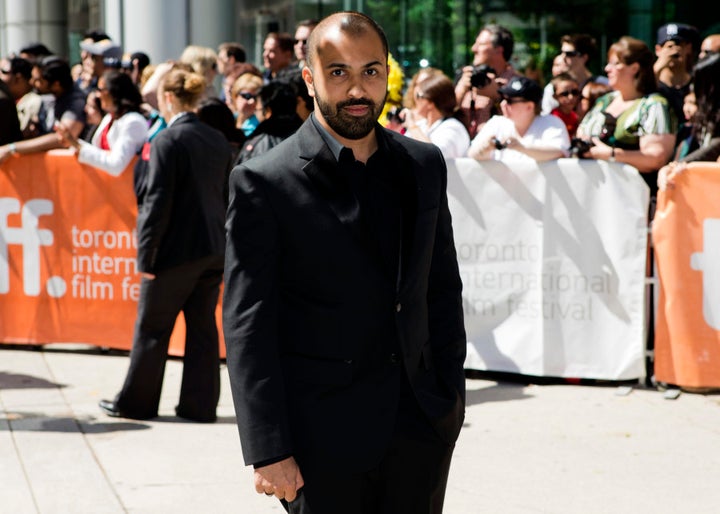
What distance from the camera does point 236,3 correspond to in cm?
1884

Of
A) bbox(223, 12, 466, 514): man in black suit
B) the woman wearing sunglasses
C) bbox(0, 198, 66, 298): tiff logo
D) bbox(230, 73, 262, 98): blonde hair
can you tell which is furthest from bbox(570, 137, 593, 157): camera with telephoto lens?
bbox(223, 12, 466, 514): man in black suit

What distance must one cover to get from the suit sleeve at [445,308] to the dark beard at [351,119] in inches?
12.9

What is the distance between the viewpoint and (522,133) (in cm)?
811

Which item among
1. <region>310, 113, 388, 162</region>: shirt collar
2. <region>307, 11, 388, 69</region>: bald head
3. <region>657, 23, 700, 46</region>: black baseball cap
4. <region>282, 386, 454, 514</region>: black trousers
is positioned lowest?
<region>282, 386, 454, 514</region>: black trousers

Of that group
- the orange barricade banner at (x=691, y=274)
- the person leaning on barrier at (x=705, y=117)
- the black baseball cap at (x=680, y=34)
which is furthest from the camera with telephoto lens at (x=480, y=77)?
the orange barricade banner at (x=691, y=274)

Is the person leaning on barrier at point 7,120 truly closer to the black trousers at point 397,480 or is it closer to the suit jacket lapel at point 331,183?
the suit jacket lapel at point 331,183

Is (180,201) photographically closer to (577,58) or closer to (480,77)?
(480,77)

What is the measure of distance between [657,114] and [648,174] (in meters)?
0.39

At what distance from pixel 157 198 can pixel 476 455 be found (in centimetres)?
226

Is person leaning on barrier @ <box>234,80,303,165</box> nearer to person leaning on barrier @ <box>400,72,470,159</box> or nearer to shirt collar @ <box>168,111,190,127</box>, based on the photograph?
shirt collar @ <box>168,111,190,127</box>

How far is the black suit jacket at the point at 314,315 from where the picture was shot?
308 centimetres

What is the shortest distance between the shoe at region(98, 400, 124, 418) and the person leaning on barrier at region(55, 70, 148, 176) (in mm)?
2034

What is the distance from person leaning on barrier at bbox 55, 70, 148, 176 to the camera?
8.30 m

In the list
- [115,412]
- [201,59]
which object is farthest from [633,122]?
[201,59]
